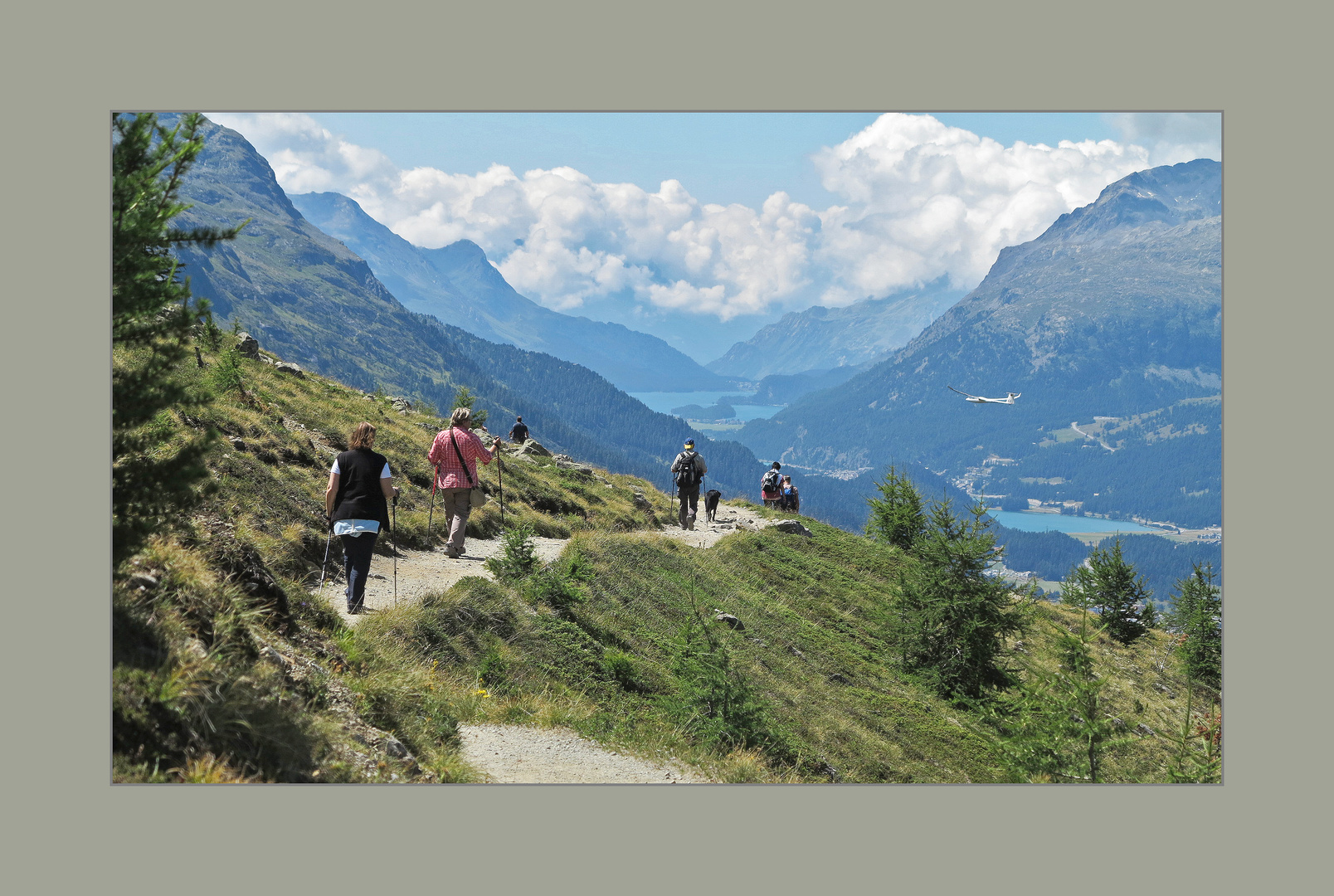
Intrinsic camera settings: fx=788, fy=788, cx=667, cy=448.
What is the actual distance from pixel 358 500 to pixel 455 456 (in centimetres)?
446

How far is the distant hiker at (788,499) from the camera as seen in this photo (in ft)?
124

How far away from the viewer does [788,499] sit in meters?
38.5

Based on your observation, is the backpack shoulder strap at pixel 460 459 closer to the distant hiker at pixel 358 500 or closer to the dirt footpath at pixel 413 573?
the dirt footpath at pixel 413 573

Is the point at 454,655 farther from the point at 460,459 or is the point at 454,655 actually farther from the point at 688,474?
the point at 688,474

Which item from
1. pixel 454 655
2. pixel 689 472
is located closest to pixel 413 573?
pixel 454 655

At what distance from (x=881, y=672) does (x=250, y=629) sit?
16.5 metres

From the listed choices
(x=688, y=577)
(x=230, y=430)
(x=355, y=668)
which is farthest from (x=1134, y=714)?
(x=230, y=430)

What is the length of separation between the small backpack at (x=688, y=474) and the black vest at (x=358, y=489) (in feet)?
52.8

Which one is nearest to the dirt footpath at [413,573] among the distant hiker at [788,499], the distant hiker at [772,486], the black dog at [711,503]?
the black dog at [711,503]

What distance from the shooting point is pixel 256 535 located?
12.4m

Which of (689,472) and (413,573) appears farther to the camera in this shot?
(689,472)

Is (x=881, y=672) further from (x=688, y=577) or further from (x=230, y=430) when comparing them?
(x=230, y=430)
